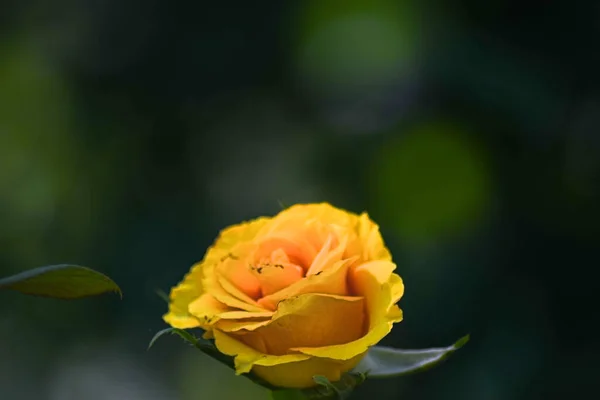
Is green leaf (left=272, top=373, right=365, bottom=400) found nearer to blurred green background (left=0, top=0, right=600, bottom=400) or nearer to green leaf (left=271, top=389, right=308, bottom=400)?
green leaf (left=271, top=389, right=308, bottom=400)

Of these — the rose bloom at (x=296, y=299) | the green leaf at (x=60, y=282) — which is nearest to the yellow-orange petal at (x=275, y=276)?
the rose bloom at (x=296, y=299)

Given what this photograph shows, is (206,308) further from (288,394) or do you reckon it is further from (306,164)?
(306,164)

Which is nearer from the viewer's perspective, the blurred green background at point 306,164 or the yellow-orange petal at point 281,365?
the yellow-orange petal at point 281,365

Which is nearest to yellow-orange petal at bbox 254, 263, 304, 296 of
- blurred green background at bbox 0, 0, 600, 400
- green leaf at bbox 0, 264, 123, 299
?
green leaf at bbox 0, 264, 123, 299

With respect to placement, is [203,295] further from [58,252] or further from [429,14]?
[58,252]

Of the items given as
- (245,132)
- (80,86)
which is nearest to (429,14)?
(245,132)

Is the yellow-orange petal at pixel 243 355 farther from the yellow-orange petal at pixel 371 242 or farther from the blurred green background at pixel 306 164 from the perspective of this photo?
the blurred green background at pixel 306 164
